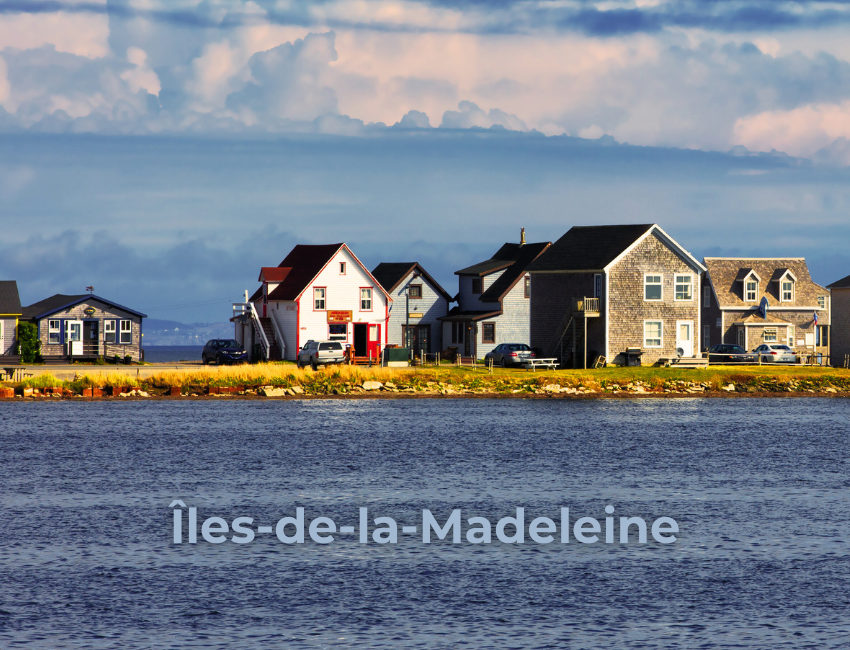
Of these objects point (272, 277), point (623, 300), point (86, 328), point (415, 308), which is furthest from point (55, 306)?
point (623, 300)

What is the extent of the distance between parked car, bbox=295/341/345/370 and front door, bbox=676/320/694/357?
71.1ft

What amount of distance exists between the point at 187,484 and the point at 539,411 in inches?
1172

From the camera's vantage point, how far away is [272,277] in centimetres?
7650

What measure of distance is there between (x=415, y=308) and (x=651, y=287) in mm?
22893

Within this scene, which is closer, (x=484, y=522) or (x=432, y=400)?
(x=484, y=522)

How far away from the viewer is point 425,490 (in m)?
28.1

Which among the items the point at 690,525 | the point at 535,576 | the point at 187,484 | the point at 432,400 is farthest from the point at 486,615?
the point at 432,400

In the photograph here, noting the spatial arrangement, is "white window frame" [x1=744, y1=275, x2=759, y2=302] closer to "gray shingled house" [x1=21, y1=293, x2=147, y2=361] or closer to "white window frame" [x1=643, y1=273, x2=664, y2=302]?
"white window frame" [x1=643, y1=273, x2=664, y2=302]

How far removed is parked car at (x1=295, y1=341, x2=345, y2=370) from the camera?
6862 centimetres

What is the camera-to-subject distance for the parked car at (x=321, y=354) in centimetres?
6862

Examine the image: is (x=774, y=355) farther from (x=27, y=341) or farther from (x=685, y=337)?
(x=27, y=341)

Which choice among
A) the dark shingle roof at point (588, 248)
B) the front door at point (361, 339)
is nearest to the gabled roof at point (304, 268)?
the front door at point (361, 339)

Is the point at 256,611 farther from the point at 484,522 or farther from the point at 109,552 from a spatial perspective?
the point at 484,522

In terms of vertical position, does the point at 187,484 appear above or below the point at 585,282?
below
